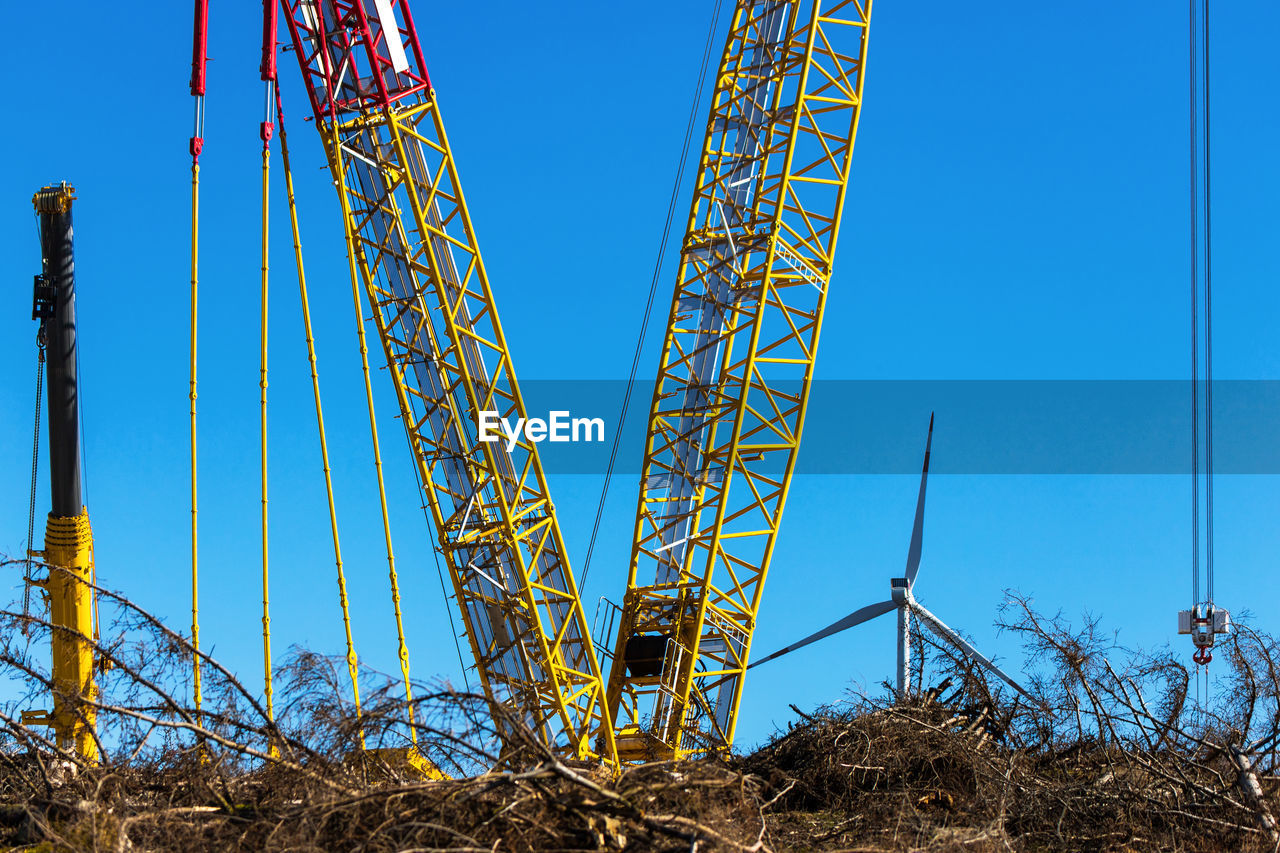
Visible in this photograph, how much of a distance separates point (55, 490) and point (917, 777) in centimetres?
1415

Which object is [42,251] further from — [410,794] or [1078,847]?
[1078,847]

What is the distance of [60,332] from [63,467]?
226cm

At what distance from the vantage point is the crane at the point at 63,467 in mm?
21062

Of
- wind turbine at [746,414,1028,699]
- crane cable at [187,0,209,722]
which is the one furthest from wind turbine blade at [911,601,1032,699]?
crane cable at [187,0,209,722]

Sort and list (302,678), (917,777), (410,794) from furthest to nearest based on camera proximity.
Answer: (917,777) → (302,678) → (410,794)

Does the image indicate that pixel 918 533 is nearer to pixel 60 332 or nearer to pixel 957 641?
pixel 957 641

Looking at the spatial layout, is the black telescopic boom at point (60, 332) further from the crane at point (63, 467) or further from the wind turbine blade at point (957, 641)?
the wind turbine blade at point (957, 641)

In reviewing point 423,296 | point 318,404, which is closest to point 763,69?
point 423,296

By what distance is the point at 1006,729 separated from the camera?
76.1ft

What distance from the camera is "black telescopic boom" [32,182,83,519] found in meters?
22.3

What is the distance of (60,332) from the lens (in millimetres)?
22688

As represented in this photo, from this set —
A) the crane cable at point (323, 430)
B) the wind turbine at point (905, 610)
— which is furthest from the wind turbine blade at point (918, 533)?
the crane cable at point (323, 430)

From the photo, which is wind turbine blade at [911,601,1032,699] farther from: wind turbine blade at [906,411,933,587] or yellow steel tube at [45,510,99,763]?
yellow steel tube at [45,510,99,763]

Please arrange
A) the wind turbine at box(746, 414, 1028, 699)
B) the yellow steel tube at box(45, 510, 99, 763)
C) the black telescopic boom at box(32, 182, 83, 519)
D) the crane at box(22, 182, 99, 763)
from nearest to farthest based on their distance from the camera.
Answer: the yellow steel tube at box(45, 510, 99, 763), the crane at box(22, 182, 99, 763), the black telescopic boom at box(32, 182, 83, 519), the wind turbine at box(746, 414, 1028, 699)
